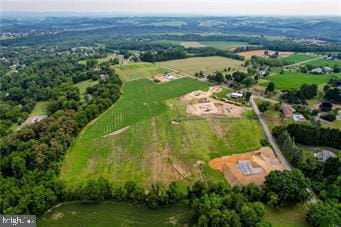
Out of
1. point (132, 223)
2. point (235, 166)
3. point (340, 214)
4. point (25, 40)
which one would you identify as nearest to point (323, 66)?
point (235, 166)

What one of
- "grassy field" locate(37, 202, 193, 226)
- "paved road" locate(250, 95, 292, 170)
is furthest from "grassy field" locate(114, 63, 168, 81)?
"grassy field" locate(37, 202, 193, 226)

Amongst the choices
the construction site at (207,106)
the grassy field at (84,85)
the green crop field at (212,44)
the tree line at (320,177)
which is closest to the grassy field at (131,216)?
the tree line at (320,177)

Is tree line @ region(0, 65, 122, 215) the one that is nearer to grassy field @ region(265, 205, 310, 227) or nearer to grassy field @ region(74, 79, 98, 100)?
grassy field @ region(74, 79, 98, 100)

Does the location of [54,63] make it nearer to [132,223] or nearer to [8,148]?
[8,148]

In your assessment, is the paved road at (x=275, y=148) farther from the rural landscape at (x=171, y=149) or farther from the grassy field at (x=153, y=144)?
the grassy field at (x=153, y=144)

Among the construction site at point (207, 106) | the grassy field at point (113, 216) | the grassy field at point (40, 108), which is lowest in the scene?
the grassy field at point (113, 216)

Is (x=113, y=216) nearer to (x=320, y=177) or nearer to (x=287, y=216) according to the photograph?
(x=287, y=216)
